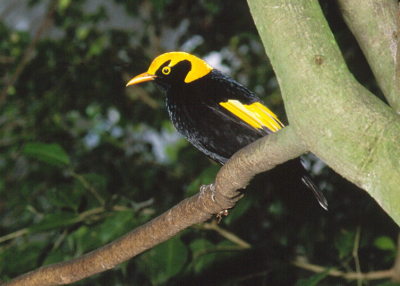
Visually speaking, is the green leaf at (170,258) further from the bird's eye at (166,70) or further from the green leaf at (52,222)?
the bird's eye at (166,70)

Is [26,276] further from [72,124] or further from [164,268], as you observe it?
[72,124]

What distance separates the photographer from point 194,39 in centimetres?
415

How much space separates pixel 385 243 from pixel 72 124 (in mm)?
4056

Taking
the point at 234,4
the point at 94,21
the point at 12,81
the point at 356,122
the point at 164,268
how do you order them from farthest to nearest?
the point at 94,21 → the point at 234,4 → the point at 12,81 → the point at 164,268 → the point at 356,122

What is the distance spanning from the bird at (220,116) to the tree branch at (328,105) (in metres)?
1.09

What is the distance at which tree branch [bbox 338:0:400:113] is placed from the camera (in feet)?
3.75

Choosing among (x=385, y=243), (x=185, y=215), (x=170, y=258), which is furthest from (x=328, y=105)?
(x=385, y=243)

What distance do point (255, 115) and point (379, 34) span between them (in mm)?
952

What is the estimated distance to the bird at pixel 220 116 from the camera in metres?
2.09

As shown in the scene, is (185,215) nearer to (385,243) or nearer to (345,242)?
(345,242)

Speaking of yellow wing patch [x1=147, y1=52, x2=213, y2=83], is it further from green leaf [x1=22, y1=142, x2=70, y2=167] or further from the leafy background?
green leaf [x1=22, y1=142, x2=70, y2=167]

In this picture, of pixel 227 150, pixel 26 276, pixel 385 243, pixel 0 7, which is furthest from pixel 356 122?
pixel 0 7

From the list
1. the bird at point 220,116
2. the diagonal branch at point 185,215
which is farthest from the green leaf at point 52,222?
the bird at point 220,116

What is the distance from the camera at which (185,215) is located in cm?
162
